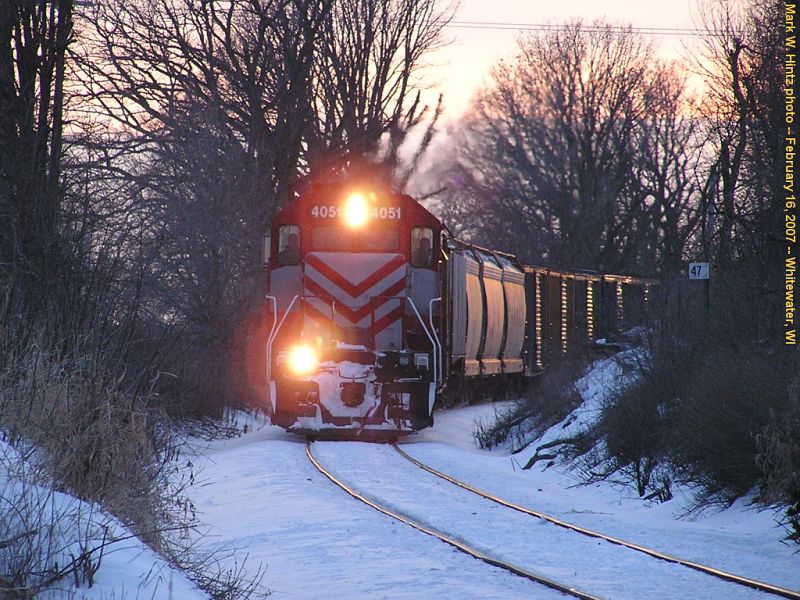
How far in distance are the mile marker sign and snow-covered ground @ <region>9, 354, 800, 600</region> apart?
370 centimetres

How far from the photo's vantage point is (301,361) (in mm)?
16781

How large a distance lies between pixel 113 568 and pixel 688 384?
10042mm

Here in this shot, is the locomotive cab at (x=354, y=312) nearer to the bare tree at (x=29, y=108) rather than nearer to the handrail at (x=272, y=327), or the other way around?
the handrail at (x=272, y=327)

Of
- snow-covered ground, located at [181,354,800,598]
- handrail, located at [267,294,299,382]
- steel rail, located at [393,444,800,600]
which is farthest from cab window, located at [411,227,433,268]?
steel rail, located at [393,444,800,600]

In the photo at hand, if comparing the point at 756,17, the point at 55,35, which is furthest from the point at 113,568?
the point at 756,17

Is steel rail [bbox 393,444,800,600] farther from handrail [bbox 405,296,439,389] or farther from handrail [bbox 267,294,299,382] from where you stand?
handrail [bbox 267,294,299,382]

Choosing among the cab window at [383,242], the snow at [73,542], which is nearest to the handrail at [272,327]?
the cab window at [383,242]

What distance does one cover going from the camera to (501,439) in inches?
804

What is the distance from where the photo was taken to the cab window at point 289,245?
17453mm

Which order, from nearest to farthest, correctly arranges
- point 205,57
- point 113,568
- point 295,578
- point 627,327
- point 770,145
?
point 113,568, point 295,578, point 770,145, point 627,327, point 205,57

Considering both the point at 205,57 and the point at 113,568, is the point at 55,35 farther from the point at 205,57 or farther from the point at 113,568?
the point at 205,57

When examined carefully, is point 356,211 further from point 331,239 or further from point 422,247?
point 422,247

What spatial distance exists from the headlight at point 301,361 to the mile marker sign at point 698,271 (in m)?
5.80

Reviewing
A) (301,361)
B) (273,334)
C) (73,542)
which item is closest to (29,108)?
(273,334)
